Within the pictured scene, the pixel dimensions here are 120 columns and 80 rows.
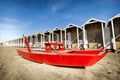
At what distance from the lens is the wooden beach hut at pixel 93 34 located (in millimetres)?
12500

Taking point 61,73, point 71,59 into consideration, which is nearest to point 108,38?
point 71,59

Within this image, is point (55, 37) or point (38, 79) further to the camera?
point (55, 37)

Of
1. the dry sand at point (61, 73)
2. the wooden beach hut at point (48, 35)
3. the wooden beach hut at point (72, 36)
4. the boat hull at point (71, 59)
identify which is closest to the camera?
A: the dry sand at point (61, 73)

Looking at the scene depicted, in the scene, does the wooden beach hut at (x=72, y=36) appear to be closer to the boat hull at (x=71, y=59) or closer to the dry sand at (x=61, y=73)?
the boat hull at (x=71, y=59)

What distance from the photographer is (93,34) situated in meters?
13.2

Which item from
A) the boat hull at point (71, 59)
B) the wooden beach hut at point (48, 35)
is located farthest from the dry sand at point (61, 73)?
the wooden beach hut at point (48, 35)

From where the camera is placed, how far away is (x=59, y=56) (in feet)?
16.8

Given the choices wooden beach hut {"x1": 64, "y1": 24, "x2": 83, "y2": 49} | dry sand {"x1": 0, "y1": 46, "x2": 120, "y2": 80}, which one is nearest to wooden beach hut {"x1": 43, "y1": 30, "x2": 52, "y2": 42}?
wooden beach hut {"x1": 64, "y1": 24, "x2": 83, "y2": 49}

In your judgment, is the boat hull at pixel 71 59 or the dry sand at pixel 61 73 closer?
the dry sand at pixel 61 73

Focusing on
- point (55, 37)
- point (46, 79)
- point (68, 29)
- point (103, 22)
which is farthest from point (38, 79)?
point (55, 37)

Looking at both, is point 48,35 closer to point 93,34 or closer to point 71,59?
point 93,34

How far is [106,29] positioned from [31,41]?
22339 mm

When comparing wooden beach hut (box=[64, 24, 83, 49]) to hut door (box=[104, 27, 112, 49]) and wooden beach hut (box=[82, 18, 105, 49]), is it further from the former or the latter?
hut door (box=[104, 27, 112, 49])

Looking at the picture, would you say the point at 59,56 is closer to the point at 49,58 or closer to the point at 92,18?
the point at 49,58
